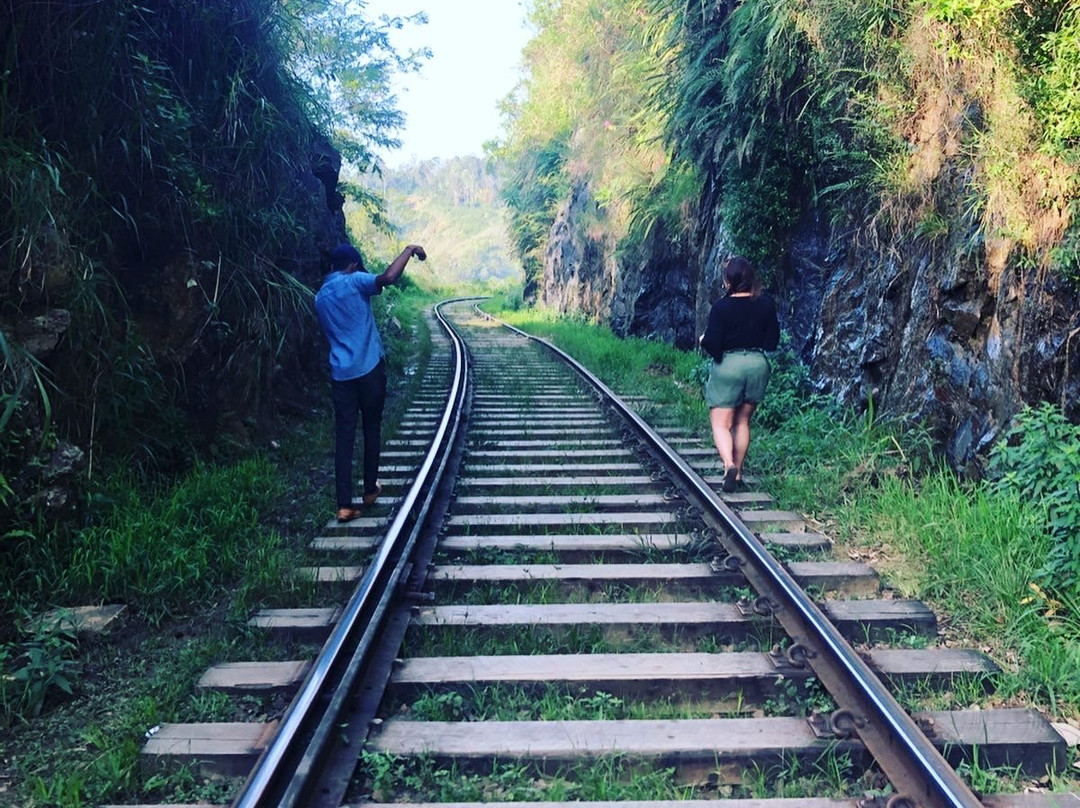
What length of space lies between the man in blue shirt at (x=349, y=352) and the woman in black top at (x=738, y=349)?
7.91 feet

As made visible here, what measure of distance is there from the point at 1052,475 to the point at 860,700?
7.70 ft

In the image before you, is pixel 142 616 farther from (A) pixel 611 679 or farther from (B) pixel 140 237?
(B) pixel 140 237

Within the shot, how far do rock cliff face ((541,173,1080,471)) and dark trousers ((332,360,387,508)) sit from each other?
162 inches

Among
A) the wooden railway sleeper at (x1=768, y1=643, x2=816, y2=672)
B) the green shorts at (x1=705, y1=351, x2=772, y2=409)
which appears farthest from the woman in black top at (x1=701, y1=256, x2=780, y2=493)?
the wooden railway sleeper at (x1=768, y1=643, x2=816, y2=672)

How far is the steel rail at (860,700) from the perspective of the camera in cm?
242

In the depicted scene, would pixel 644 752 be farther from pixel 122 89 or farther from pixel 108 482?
pixel 122 89

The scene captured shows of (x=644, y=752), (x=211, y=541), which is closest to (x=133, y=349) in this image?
(x=211, y=541)

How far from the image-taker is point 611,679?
3.22 m

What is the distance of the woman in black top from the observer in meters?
6.02

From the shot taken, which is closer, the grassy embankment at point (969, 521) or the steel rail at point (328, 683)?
the steel rail at point (328, 683)

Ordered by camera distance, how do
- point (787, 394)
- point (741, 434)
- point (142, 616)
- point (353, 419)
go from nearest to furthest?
point (142, 616) < point (353, 419) < point (741, 434) < point (787, 394)

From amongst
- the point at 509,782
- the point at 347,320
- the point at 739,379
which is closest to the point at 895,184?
the point at 739,379

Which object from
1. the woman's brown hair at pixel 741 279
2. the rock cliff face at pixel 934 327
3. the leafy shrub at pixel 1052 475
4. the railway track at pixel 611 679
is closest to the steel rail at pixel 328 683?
the railway track at pixel 611 679

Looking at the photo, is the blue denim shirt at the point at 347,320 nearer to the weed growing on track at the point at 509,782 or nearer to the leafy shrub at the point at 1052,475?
the weed growing on track at the point at 509,782
